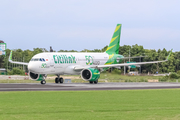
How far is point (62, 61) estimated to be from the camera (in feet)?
186

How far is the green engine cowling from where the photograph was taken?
55.0 metres

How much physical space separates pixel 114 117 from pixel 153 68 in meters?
107

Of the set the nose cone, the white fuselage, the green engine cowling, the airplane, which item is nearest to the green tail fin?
the airplane

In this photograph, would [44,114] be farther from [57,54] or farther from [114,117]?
[57,54]

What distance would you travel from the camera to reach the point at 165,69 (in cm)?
12988

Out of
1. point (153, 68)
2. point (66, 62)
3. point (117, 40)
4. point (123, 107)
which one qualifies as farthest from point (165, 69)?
point (123, 107)

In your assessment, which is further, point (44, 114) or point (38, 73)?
point (38, 73)

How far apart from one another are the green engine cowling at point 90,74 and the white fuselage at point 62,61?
2.77m

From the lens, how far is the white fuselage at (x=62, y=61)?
52.6 metres

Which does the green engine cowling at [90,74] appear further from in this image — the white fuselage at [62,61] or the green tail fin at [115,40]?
the green tail fin at [115,40]

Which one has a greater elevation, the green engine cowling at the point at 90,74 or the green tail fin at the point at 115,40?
the green tail fin at the point at 115,40

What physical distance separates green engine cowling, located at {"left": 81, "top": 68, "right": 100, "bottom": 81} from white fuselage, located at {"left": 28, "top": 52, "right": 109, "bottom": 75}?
109 inches

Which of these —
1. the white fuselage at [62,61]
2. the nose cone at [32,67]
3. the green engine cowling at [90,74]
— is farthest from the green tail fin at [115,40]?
the nose cone at [32,67]

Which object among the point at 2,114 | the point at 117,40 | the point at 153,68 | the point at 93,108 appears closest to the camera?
the point at 2,114
